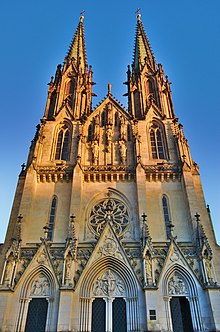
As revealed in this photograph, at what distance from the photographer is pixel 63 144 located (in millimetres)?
22703

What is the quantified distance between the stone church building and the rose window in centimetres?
7

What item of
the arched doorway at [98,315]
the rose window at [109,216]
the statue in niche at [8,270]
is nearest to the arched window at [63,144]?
the rose window at [109,216]

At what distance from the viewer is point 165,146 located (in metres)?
22.0

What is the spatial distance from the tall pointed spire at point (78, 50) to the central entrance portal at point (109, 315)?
22141mm

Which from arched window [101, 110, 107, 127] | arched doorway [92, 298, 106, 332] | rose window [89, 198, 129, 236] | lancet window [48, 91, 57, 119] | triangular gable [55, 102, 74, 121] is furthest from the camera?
lancet window [48, 91, 57, 119]

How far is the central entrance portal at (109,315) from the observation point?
558 inches

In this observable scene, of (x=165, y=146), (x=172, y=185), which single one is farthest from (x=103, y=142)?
(x=172, y=185)

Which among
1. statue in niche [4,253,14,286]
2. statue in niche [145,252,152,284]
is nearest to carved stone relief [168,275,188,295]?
statue in niche [145,252,152,284]

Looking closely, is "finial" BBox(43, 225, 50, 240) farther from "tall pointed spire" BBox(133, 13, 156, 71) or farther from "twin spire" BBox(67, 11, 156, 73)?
"tall pointed spire" BBox(133, 13, 156, 71)

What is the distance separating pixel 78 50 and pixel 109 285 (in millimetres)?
25307

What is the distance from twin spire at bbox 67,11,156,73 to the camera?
97.2ft

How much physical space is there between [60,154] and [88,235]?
7.05m

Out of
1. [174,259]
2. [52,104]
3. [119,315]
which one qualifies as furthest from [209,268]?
[52,104]

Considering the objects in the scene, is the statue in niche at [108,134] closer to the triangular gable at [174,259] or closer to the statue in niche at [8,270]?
the triangular gable at [174,259]
